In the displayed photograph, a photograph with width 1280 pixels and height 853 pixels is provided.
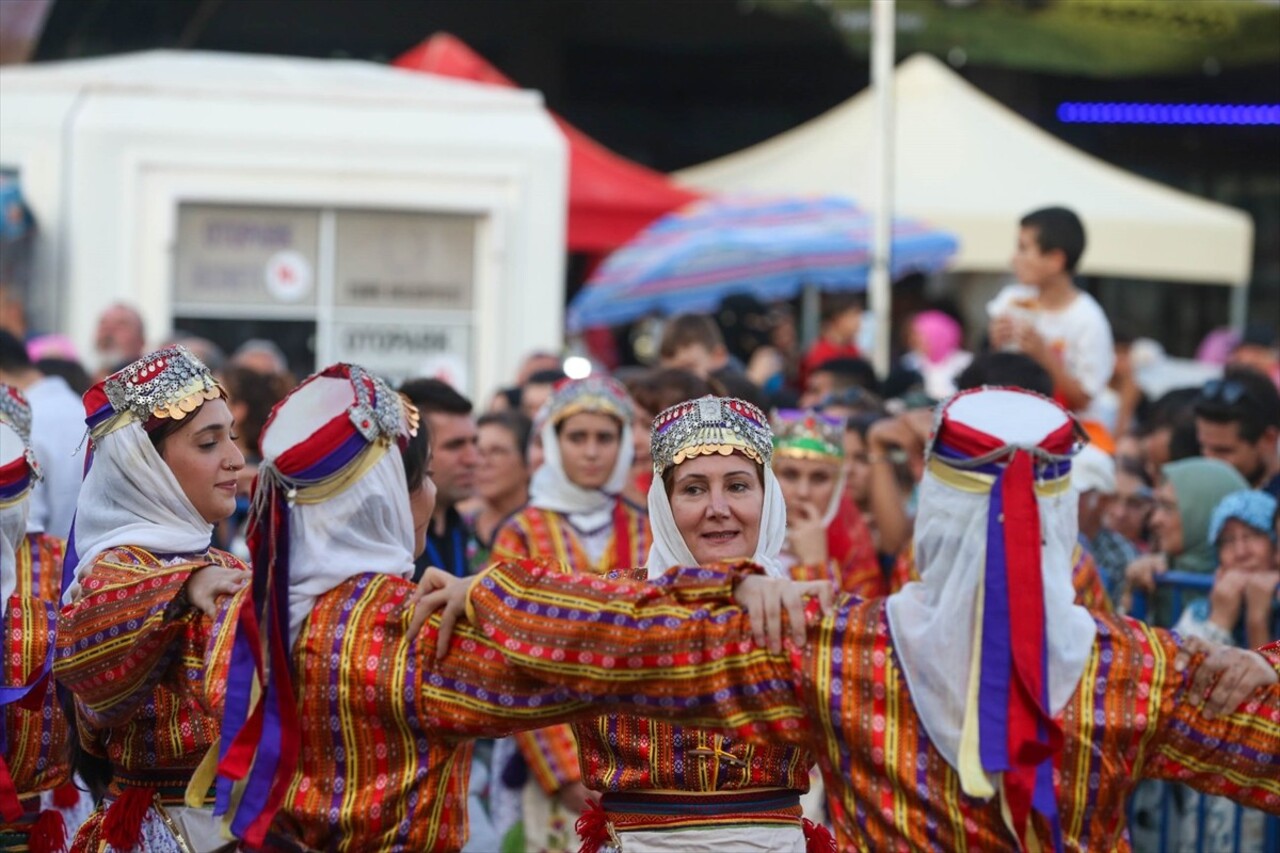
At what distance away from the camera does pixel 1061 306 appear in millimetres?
7930

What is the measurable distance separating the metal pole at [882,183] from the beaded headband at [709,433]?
632 centimetres

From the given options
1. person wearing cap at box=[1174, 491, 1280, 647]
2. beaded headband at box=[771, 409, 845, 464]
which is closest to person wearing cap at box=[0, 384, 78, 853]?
beaded headband at box=[771, 409, 845, 464]

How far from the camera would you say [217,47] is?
2164 centimetres

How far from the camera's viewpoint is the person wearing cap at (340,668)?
351 cm

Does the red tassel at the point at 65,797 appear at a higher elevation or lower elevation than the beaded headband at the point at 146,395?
lower

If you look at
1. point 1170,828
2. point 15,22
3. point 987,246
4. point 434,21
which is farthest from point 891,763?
point 434,21

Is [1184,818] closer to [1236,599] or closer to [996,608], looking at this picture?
[1236,599]

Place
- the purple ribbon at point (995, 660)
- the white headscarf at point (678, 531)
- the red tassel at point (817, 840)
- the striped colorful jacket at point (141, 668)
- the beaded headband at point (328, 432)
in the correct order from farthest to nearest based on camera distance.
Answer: the white headscarf at point (678, 531)
the red tassel at point (817, 840)
the striped colorful jacket at point (141, 668)
the beaded headband at point (328, 432)
the purple ribbon at point (995, 660)

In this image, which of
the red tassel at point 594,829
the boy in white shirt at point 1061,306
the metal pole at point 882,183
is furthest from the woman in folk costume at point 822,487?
the metal pole at point 882,183

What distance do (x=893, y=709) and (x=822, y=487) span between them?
129 inches

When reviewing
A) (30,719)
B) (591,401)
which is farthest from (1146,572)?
(30,719)

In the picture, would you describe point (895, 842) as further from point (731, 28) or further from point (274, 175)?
point (731, 28)

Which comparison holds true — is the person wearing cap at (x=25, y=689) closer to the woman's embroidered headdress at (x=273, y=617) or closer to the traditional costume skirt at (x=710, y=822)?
the woman's embroidered headdress at (x=273, y=617)

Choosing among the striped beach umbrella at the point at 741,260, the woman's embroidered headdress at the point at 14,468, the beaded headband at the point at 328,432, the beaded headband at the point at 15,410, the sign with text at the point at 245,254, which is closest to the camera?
the beaded headband at the point at 328,432
